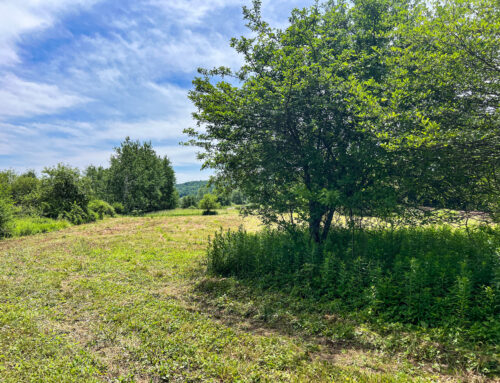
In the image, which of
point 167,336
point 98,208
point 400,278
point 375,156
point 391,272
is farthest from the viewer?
point 98,208

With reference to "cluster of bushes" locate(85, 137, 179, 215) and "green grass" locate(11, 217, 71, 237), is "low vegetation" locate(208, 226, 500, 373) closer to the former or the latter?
"green grass" locate(11, 217, 71, 237)

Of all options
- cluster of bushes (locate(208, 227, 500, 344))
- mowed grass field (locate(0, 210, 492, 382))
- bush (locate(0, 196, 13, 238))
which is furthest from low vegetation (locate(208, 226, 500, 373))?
bush (locate(0, 196, 13, 238))

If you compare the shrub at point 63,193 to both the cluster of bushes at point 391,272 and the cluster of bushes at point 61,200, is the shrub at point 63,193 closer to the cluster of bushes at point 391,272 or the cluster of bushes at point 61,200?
the cluster of bushes at point 61,200

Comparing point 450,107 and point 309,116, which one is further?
point 309,116

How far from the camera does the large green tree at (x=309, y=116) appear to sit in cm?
632

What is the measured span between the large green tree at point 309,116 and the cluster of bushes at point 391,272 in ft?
3.83

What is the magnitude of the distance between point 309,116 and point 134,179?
129ft

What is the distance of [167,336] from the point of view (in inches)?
163

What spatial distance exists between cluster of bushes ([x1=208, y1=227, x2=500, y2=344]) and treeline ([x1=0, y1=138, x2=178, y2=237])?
1578cm

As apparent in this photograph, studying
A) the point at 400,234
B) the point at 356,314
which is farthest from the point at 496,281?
the point at 400,234

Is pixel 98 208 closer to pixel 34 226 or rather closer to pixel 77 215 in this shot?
pixel 77 215

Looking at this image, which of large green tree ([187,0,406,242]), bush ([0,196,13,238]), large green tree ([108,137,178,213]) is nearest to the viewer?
large green tree ([187,0,406,242])

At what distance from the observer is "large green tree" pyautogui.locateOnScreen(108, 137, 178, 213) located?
4009 centimetres

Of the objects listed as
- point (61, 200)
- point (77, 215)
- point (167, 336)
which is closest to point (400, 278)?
point (167, 336)
